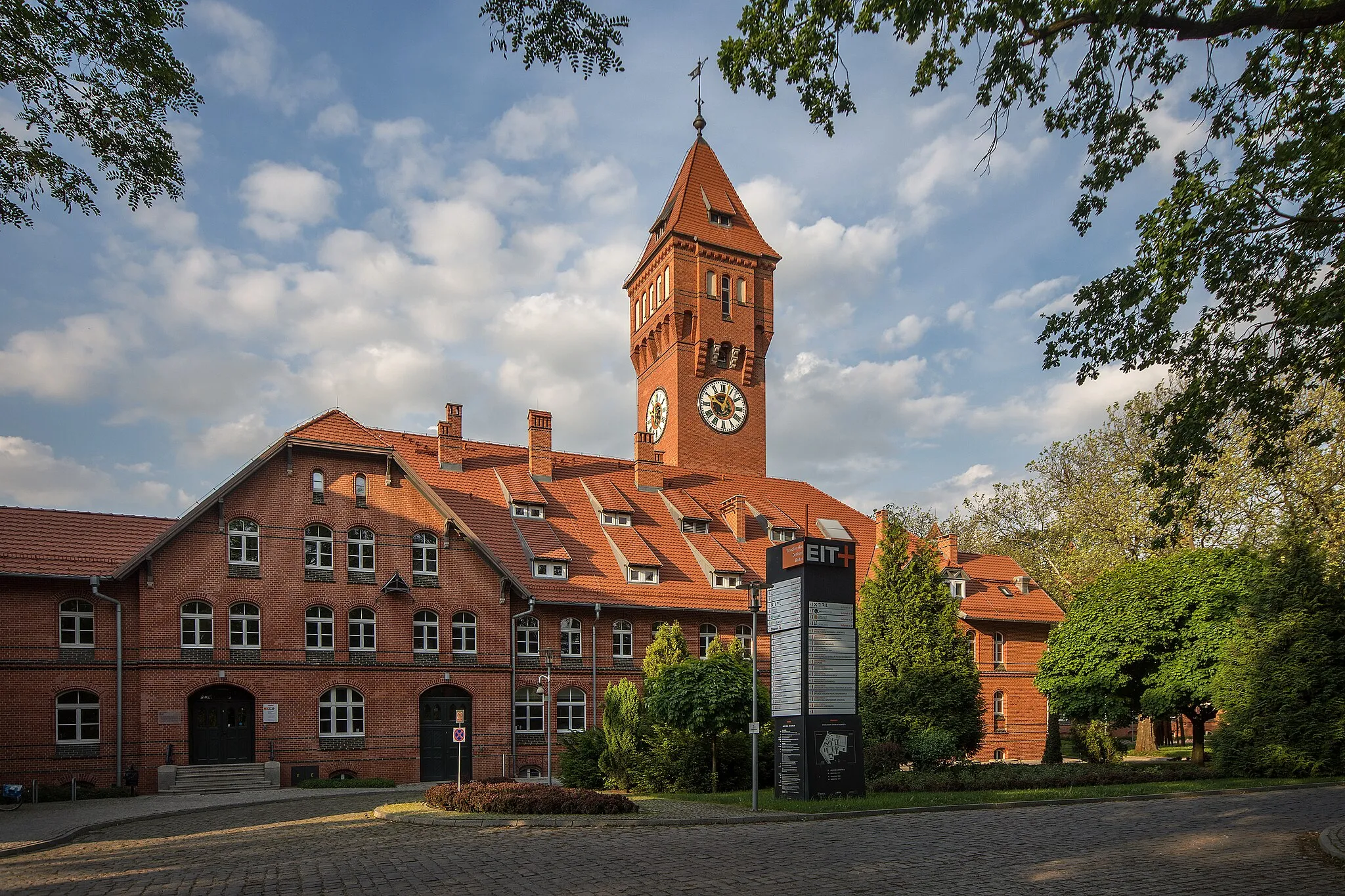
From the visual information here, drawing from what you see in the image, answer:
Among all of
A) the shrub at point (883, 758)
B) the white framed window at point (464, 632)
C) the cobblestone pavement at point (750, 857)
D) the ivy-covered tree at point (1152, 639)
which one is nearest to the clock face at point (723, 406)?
the white framed window at point (464, 632)

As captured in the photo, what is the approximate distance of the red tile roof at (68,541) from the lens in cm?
2758

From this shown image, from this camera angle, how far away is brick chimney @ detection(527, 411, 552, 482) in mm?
41031

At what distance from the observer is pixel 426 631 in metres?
32.5

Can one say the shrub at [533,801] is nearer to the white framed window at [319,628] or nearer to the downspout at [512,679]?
the white framed window at [319,628]

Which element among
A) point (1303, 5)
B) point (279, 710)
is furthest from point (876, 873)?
point (279, 710)

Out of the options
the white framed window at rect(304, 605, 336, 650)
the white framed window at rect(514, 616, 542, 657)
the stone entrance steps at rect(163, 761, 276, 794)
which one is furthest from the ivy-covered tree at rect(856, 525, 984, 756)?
the stone entrance steps at rect(163, 761, 276, 794)

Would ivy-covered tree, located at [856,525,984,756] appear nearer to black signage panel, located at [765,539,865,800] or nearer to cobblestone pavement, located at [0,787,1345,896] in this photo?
black signage panel, located at [765,539,865,800]

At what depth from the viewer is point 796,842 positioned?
44.9 ft

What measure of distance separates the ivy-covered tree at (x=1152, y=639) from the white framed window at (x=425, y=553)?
21760 mm

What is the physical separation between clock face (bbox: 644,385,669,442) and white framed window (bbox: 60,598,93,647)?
26468mm

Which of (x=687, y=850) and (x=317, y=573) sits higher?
(x=317, y=573)

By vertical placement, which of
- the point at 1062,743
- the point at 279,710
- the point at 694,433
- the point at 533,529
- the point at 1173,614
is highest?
the point at 694,433

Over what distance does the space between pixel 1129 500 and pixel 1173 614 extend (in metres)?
7.67

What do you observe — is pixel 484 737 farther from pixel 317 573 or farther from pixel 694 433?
pixel 694 433
